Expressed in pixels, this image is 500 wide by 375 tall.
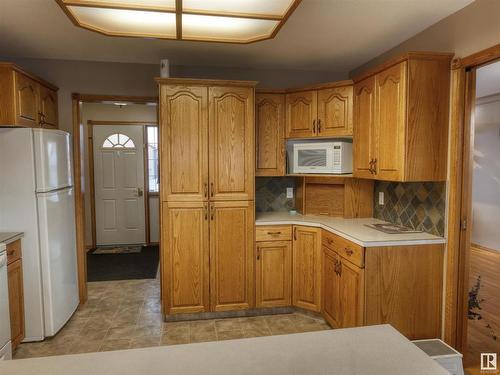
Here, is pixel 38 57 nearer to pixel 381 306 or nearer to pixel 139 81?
pixel 139 81

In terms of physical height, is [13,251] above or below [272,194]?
below

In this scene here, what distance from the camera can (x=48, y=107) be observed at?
327cm

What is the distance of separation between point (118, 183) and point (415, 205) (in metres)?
4.72

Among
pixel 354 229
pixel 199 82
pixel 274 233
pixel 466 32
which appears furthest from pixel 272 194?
pixel 466 32

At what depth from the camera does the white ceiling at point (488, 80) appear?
11.2 ft

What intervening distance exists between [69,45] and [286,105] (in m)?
2.03

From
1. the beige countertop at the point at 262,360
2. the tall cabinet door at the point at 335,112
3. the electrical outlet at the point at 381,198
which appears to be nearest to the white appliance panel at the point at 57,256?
the beige countertop at the point at 262,360

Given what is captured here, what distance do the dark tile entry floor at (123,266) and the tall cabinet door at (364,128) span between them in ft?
9.64

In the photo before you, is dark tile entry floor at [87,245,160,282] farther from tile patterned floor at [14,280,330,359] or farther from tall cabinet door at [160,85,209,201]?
tall cabinet door at [160,85,209,201]

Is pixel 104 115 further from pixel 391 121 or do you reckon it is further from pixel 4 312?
pixel 391 121

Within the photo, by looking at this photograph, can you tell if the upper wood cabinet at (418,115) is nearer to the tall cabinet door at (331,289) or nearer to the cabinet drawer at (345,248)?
the cabinet drawer at (345,248)

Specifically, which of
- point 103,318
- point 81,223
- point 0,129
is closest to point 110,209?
point 81,223

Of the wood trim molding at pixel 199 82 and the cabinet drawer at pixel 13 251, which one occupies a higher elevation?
the wood trim molding at pixel 199 82

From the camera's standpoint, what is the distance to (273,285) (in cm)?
338
